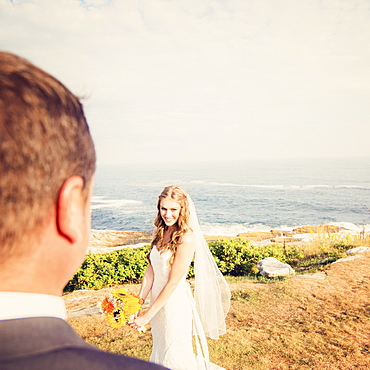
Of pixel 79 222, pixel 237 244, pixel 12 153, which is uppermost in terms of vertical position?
pixel 12 153

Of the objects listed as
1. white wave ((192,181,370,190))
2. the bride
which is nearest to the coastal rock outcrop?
the bride

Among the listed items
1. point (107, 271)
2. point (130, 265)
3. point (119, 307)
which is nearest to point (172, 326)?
point (119, 307)

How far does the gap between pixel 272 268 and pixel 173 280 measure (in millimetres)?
7221

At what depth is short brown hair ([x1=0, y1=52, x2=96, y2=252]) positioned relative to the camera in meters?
0.57

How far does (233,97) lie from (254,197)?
5716 centimetres

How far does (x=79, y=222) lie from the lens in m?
0.66

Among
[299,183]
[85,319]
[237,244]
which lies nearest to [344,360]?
[85,319]

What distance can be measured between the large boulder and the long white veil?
5.19 m

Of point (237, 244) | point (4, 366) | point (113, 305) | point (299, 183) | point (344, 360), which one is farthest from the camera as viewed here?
point (299, 183)

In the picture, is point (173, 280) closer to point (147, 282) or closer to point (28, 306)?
point (147, 282)

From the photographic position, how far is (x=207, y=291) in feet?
16.8

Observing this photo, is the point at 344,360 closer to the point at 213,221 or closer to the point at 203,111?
the point at 213,221

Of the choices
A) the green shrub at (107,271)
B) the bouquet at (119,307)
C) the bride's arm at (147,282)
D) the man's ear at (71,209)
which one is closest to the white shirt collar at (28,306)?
the man's ear at (71,209)

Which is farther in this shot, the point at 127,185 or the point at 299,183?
the point at 127,185
